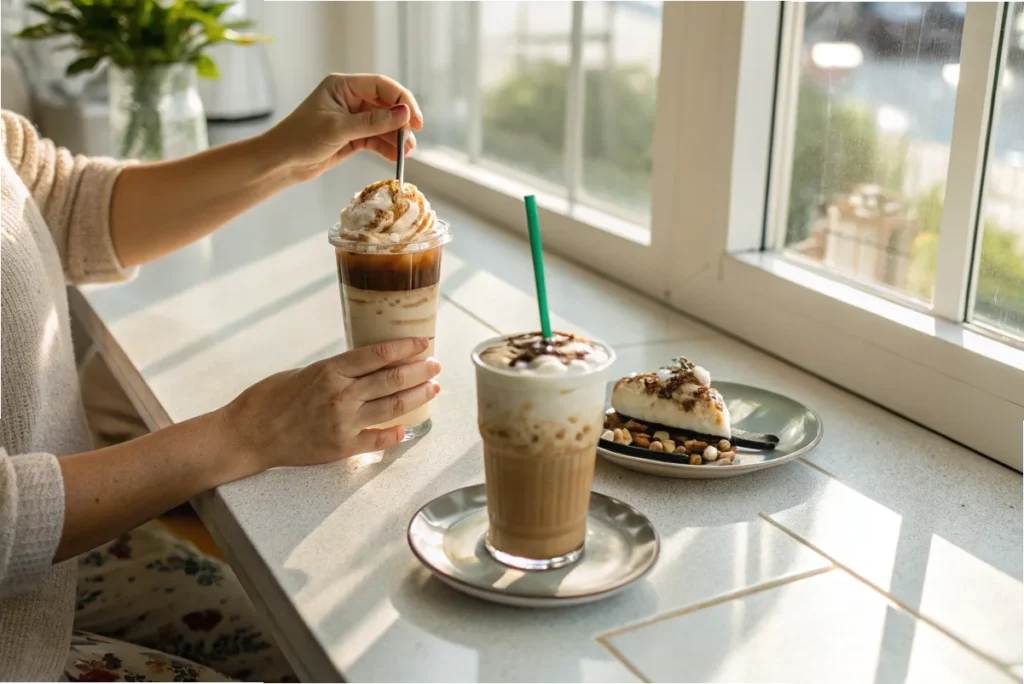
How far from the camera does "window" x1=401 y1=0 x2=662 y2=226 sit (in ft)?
5.91

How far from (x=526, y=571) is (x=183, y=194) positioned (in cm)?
82

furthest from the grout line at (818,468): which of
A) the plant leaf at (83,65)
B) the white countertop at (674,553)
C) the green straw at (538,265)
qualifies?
the plant leaf at (83,65)

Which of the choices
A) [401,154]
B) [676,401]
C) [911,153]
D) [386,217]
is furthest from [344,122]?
[911,153]

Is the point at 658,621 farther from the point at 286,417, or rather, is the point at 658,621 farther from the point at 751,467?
the point at 286,417

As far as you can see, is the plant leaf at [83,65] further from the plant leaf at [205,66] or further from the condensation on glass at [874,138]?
the condensation on glass at [874,138]

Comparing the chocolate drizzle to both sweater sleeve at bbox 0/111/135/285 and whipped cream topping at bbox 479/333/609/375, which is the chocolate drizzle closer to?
whipped cream topping at bbox 479/333/609/375

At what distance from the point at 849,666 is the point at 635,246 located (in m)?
0.96

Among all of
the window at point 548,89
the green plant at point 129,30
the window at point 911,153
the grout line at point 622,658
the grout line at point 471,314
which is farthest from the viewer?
the green plant at point 129,30

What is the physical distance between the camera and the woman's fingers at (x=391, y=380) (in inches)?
40.2

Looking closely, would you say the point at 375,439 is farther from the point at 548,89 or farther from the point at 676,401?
the point at 548,89

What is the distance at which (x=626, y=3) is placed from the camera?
5.86 feet

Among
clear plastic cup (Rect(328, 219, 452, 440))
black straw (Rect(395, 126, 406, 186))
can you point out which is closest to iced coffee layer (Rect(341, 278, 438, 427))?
clear plastic cup (Rect(328, 219, 452, 440))

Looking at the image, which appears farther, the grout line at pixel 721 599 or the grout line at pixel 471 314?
the grout line at pixel 471 314

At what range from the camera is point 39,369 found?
112cm
